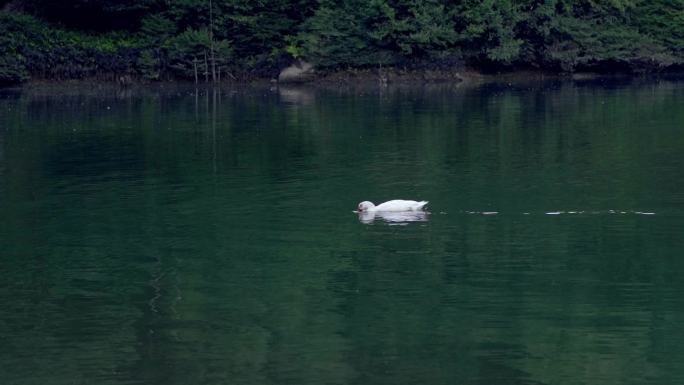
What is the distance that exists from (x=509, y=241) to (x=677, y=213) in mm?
2784

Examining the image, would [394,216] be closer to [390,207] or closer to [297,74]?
[390,207]

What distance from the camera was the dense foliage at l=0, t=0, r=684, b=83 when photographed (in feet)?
157

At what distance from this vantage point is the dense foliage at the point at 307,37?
47750 millimetres

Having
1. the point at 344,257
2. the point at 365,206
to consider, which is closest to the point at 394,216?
the point at 365,206

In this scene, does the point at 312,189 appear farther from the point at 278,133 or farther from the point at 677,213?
the point at 278,133

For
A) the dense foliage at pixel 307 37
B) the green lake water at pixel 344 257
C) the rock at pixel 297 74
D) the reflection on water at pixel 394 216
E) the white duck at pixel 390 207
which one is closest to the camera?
the green lake water at pixel 344 257

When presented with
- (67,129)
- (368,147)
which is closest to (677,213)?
(368,147)

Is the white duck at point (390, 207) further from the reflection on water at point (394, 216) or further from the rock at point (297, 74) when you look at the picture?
the rock at point (297, 74)

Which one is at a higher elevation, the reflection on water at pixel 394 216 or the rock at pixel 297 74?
the rock at pixel 297 74

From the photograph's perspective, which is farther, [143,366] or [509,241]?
[509,241]

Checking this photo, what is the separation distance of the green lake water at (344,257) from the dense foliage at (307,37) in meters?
17.6

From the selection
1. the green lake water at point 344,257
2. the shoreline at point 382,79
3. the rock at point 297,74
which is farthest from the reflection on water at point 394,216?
the rock at point 297,74

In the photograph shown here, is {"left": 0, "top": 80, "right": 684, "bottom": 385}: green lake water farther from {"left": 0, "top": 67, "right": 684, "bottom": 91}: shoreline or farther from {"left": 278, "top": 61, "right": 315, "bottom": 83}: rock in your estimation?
{"left": 278, "top": 61, "right": 315, "bottom": 83}: rock

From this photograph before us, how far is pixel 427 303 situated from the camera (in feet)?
43.3
